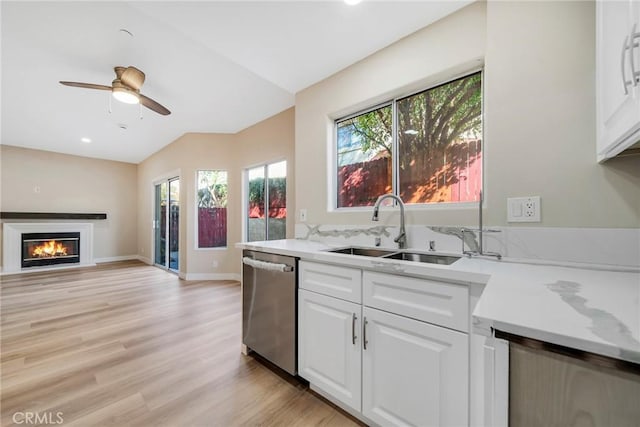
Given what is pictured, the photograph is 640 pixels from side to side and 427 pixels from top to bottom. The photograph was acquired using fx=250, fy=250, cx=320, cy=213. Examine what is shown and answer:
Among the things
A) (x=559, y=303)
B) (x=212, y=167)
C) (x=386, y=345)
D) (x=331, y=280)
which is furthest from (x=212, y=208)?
(x=559, y=303)

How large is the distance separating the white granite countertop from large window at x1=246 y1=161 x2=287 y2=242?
2683 mm

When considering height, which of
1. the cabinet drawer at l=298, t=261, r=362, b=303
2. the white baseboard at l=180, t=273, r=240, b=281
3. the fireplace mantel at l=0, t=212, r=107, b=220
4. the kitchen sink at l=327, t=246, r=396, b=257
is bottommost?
the white baseboard at l=180, t=273, r=240, b=281

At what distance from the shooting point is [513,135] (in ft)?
4.29

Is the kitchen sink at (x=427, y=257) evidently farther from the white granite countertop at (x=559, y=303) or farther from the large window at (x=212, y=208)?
the large window at (x=212, y=208)

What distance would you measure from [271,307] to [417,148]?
63.1 inches

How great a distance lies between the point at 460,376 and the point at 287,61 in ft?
7.94

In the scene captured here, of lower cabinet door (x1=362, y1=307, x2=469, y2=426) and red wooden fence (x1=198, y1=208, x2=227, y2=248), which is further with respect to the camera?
red wooden fence (x1=198, y1=208, x2=227, y2=248)

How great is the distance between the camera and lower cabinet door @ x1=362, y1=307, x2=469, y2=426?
39.6 inches

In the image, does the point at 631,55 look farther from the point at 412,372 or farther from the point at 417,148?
the point at 412,372

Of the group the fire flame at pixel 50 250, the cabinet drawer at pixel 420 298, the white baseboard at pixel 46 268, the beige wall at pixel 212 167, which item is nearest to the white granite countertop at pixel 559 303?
the cabinet drawer at pixel 420 298

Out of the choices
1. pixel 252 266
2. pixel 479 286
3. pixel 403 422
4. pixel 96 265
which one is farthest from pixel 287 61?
pixel 96 265

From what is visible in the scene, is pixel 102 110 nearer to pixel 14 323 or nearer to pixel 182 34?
pixel 182 34

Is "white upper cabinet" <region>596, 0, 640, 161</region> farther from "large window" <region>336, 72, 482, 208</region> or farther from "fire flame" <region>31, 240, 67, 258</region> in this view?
"fire flame" <region>31, 240, 67, 258</region>

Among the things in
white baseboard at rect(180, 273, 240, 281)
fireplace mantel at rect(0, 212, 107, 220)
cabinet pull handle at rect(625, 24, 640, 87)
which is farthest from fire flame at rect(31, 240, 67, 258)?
cabinet pull handle at rect(625, 24, 640, 87)
